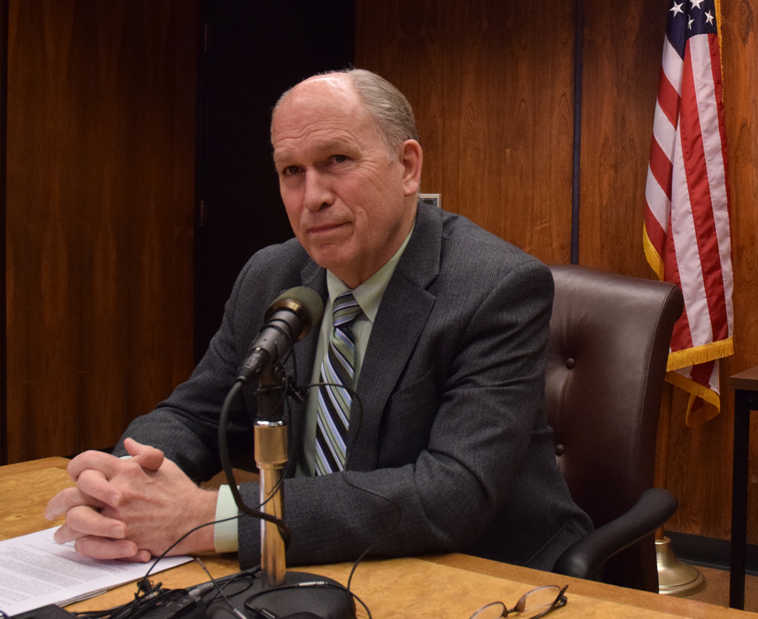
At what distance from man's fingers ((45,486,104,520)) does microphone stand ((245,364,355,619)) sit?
290mm

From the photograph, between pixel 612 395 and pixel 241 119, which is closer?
pixel 612 395

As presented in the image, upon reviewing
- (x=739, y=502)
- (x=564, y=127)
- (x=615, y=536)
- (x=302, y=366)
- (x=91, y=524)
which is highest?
(x=564, y=127)

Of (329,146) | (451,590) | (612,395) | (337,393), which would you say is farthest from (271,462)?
(612,395)

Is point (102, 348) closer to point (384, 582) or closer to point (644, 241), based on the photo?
point (644, 241)

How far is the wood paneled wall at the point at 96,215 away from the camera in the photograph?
342 centimetres

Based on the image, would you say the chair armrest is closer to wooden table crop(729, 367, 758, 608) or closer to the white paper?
the white paper

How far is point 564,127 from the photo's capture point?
360 cm

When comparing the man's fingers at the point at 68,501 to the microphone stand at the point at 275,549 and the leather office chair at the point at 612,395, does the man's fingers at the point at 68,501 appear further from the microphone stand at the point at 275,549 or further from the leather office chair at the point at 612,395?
the leather office chair at the point at 612,395

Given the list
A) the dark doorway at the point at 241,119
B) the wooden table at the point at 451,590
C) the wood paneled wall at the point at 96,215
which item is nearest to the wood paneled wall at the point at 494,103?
the dark doorway at the point at 241,119

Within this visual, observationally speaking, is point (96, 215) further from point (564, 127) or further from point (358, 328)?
point (358, 328)

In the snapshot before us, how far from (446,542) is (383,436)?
0.24 metres

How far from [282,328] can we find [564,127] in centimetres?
306

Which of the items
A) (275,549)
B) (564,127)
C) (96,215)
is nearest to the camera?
(275,549)

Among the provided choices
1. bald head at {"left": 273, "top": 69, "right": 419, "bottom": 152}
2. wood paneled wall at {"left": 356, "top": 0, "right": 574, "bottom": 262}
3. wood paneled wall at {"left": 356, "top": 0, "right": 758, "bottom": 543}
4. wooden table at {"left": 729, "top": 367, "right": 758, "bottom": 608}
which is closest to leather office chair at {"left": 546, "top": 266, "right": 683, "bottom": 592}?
bald head at {"left": 273, "top": 69, "right": 419, "bottom": 152}
